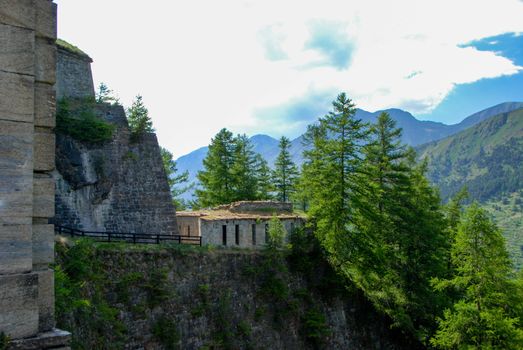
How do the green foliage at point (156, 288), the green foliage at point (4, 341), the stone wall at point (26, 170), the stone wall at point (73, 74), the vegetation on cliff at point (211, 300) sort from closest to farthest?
the green foliage at point (4, 341) → the stone wall at point (26, 170) → the vegetation on cliff at point (211, 300) → the green foliage at point (156, 288) → the stone wall at point (73, 74)

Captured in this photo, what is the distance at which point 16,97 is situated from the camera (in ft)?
17.6

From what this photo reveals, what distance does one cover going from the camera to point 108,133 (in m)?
25.1

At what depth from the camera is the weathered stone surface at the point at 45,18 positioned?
5699mm

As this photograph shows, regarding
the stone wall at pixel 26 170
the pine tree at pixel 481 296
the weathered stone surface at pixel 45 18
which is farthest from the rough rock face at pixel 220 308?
the weathered stone surface at pixel 45 18

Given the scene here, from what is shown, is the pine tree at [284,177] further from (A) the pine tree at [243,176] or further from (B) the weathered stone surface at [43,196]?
(B) the weathered stone surface at [43,196]

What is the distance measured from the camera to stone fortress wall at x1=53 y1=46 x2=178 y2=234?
→ 22875mm

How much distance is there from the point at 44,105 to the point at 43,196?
1030mm

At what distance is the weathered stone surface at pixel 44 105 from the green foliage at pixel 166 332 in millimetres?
16338

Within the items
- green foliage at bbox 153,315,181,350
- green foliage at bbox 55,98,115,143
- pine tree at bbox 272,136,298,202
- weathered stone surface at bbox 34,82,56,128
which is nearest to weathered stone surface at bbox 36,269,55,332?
weathered stone surface at bbox 34,82,56,128

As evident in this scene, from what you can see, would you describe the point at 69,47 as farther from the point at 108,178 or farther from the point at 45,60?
the point at 45,60

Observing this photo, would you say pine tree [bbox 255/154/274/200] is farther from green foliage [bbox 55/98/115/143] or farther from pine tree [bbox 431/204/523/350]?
green foliage [bbox 55/98/115/143]

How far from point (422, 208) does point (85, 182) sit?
22278 millimetres

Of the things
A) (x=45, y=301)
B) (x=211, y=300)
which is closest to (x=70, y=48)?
A: (x=211, y=300)

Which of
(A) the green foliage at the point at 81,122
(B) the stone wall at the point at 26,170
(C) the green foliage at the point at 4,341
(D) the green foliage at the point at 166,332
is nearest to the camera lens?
(C) the green foliage at the point at 4,341
